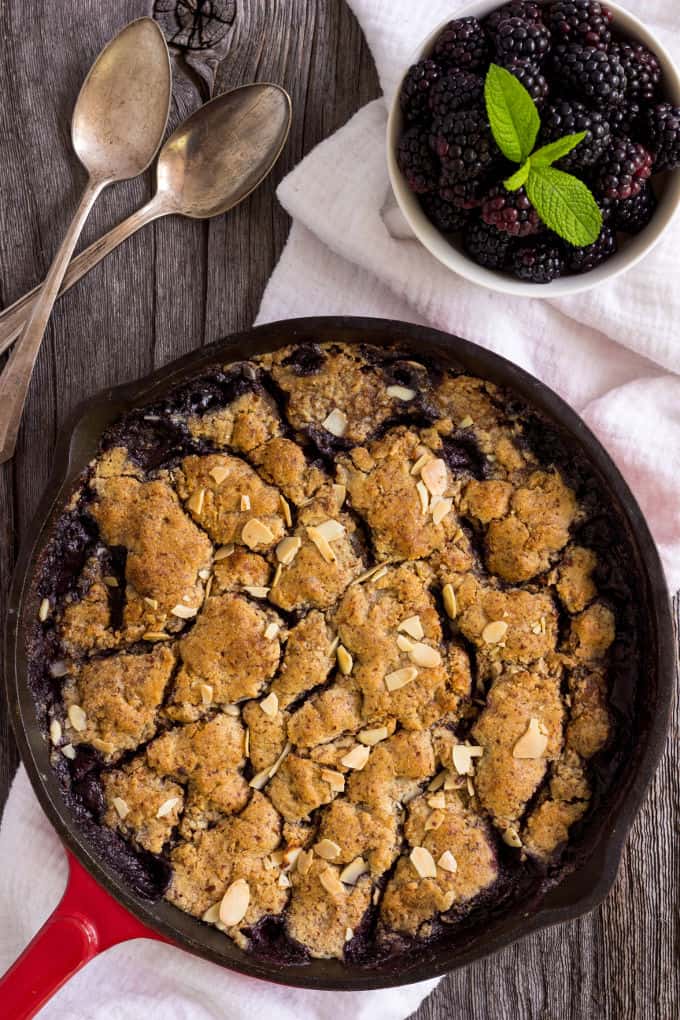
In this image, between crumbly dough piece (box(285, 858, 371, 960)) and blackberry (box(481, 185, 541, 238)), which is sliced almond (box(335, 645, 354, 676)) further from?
blackberry (box(481, 185, 541, 238))

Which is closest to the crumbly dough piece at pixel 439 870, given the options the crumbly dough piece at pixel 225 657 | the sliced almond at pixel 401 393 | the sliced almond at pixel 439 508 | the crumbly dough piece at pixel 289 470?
the crumbly dough piece at pixel 225 657

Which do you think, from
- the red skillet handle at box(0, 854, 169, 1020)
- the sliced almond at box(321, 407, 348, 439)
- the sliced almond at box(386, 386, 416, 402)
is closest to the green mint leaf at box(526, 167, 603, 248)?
the sliced almond at box(386, 386, 416, 402)

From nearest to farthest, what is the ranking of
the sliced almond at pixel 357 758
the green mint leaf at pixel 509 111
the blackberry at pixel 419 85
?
1. the green mint leaf at pixel 509 111
2. the blackberry at pixel 419 85
3. the sliced almond at pixel 357 758

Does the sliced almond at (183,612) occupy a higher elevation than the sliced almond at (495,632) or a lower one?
lower

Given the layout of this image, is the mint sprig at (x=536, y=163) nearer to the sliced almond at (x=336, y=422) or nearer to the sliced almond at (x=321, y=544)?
the sliced almond at (x=336, y=422)

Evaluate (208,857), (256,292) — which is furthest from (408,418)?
(208,857)
